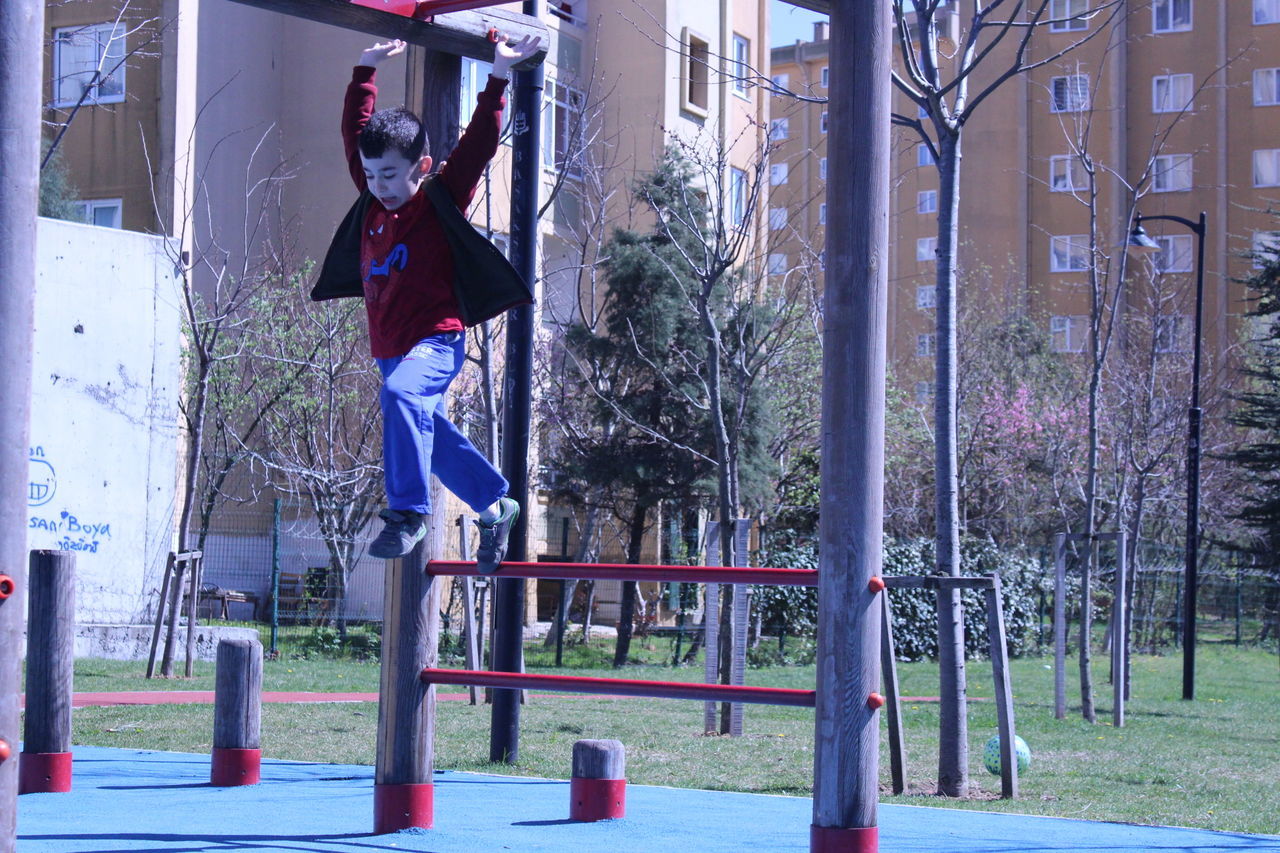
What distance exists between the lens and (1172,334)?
3466 cm

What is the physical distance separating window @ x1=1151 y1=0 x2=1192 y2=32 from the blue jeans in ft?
166

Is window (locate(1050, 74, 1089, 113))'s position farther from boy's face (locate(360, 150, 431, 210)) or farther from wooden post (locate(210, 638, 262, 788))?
boy's face (locate(360, 150, 431, 210))

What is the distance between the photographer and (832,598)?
4891 mm

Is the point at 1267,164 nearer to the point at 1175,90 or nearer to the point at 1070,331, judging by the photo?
the point at 1175,90

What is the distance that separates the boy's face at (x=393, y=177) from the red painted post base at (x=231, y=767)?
10.7 ft

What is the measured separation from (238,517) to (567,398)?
24.3 ft

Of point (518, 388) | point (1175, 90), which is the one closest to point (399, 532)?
point (518, 388)

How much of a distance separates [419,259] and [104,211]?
25.3 meters

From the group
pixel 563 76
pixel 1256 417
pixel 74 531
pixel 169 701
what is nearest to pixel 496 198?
pixel 563 76

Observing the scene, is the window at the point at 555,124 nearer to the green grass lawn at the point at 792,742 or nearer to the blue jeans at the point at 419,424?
the green grass lawn at the point at 792,742

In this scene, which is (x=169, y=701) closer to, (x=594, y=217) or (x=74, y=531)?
(x=74, y=531)

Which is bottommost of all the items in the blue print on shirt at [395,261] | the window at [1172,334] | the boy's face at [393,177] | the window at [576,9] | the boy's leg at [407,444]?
the boy's leg at [407,444]

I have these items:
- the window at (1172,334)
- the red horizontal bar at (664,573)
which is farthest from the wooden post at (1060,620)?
the window at (1172,334)

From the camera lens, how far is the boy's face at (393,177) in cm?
530
